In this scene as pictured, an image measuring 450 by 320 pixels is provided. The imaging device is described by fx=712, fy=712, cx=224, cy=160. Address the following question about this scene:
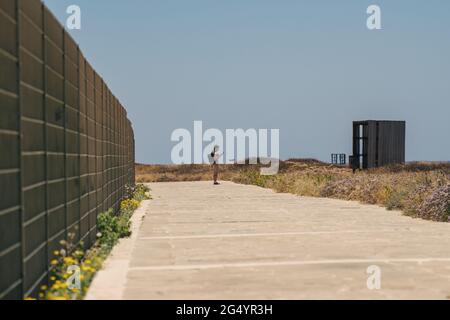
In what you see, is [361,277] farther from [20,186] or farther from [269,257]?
[20,186]

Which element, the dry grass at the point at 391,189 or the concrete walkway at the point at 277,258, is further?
the dry grass at the point at 391,189

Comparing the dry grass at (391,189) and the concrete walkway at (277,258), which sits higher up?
the dry grass at (391,189)

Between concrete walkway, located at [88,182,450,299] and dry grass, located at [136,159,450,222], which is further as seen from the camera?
dry grass, located at [136,159,450,222]

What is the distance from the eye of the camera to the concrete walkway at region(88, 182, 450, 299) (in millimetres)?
7965

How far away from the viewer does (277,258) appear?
1059 cm

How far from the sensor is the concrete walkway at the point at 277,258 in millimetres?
7965

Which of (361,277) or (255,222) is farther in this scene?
(255,222)

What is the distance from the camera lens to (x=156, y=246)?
12.1 metres

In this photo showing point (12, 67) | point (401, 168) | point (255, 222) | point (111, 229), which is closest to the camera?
point (12, 67)

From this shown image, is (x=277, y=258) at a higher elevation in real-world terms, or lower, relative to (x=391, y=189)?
lower

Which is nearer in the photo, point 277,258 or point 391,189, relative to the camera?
point 277,258
